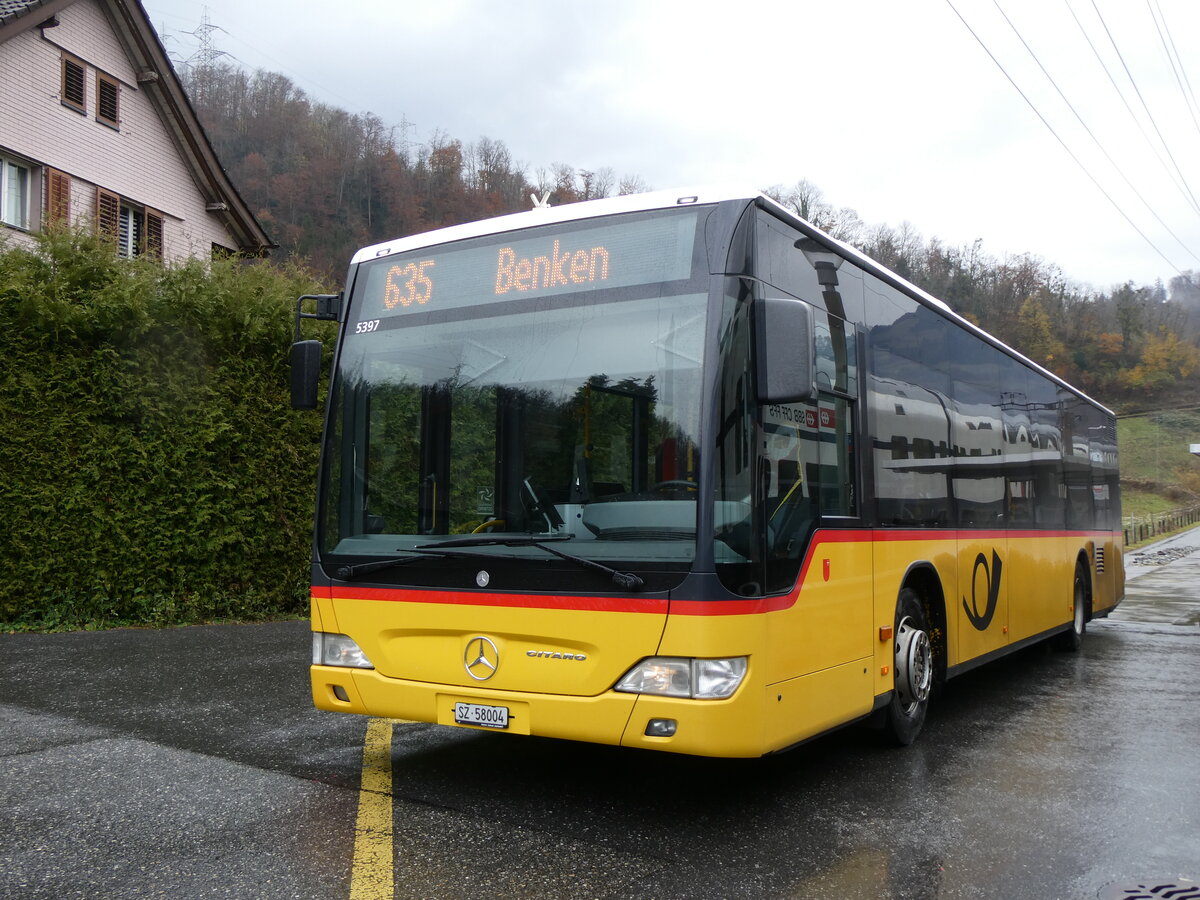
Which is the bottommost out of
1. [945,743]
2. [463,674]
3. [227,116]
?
[945,743]

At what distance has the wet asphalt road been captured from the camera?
4180mm

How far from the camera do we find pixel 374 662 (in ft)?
17.4

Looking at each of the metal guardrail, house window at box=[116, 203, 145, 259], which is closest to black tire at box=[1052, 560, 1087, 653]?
house window at box=[116, 203, 145, 259]

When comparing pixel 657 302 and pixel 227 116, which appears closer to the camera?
pixel 657 302

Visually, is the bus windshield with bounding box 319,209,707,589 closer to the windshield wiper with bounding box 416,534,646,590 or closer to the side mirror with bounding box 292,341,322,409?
the windshield wiper with bounding box 416,534,646,590

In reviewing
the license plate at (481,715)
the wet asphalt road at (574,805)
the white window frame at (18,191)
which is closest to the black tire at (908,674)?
the wet asphalt road at (574,805)

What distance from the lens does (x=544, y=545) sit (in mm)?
4797

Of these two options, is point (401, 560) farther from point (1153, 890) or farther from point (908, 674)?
point (1153, 890)

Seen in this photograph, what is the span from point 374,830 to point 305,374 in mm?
2358

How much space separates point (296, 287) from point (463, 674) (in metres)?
8.94

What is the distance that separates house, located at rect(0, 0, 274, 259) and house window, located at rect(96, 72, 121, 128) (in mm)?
22

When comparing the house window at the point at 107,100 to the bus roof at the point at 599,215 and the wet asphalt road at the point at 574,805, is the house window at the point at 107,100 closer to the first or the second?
the wet asphalt road at the point at 574,805

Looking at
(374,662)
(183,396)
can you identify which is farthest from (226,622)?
(374,662)

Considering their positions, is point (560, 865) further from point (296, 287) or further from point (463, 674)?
point (296, 287)
